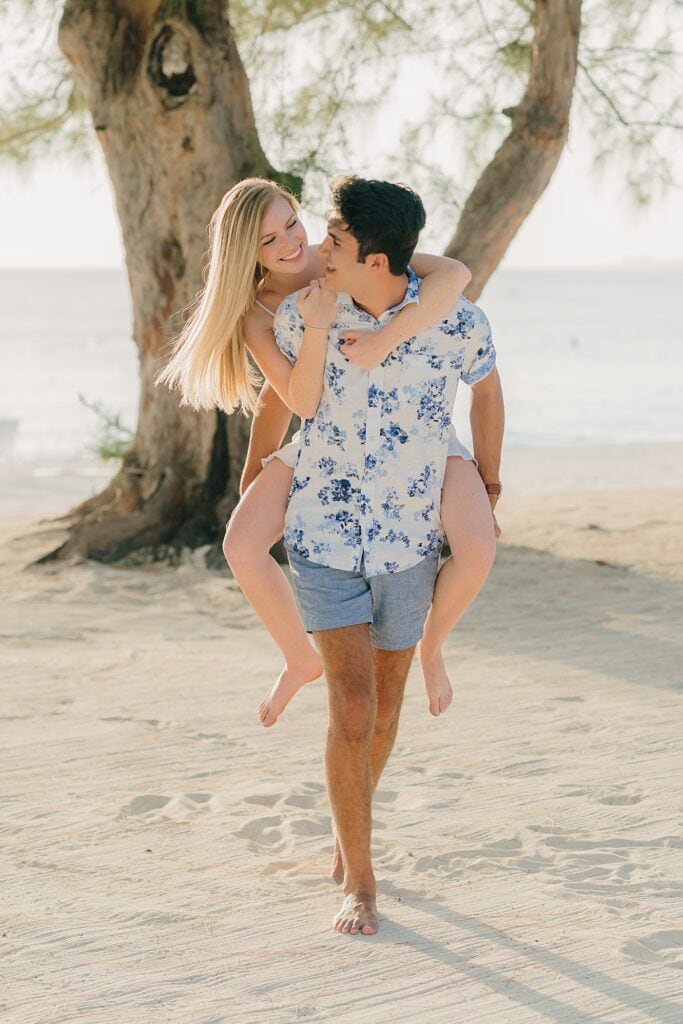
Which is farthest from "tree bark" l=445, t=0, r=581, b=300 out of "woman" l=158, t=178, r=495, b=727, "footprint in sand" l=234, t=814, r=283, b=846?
"woman" l=158, t=178, r=495, b=727

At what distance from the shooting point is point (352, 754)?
11.0ft

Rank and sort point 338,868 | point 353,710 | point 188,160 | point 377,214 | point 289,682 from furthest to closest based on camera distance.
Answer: point 188,160 → point 338,868 → point 289,682 → point 353,710 → point 377,214

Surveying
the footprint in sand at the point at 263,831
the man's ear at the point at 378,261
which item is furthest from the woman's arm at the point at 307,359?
the footprint in sand at the point at 263,831

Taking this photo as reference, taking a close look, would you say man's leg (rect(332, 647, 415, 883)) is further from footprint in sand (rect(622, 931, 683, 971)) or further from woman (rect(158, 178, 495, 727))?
footprint in sand (rect(622, 931, 683, 971))

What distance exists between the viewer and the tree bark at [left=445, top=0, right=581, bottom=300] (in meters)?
8.39

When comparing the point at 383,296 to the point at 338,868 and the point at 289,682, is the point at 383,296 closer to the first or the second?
the point at 289,682

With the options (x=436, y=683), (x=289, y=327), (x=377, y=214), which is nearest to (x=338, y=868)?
(x=436, y=683)

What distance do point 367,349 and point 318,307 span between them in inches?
5.9

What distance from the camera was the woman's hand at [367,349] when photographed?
325cm

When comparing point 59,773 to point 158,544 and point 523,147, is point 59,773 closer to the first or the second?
point 158,544

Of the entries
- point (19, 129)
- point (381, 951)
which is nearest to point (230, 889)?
point (381, 951)

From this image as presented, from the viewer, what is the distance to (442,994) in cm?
307

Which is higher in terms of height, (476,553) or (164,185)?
(164,185)

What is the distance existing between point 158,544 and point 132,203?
83.7 inches
